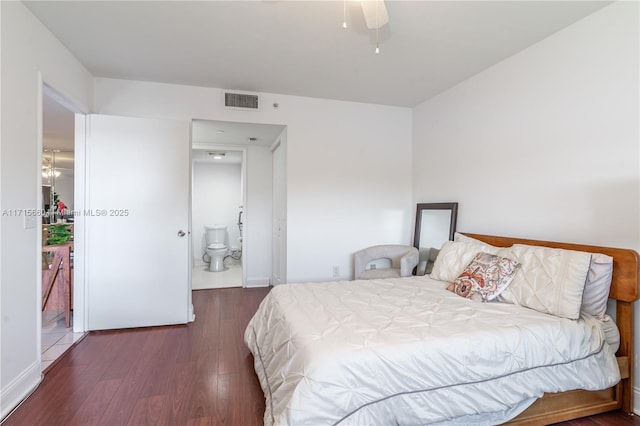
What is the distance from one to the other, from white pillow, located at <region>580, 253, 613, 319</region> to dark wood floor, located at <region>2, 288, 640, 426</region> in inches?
23.6

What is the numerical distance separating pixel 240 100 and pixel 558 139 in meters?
2.91

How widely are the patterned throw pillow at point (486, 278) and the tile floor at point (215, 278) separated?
11.0 feet

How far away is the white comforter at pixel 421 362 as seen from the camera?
4.37 feet

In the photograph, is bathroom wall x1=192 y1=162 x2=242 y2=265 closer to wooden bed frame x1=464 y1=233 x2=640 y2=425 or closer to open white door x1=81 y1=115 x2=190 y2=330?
open white door x1=81 y1=115 x2=190 y2=330

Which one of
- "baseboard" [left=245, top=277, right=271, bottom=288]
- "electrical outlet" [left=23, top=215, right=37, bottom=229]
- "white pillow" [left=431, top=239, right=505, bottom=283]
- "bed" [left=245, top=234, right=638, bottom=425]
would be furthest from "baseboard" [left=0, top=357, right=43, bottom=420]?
"white pillow" [left=431, top=239, right=505, bottom=283]

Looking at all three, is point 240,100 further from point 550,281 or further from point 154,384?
point 550,281

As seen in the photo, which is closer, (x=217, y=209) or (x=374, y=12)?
(x=374, y=12)

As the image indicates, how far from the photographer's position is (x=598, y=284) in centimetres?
183

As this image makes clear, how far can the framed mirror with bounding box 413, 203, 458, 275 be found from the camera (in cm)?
329

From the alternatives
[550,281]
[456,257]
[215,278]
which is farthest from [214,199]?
[550,281]

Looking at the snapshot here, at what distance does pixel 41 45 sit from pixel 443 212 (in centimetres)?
369

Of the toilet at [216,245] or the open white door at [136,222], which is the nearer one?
the open white door at [136,222]

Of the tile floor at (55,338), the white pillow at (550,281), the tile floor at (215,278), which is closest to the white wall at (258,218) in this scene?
the tile floor at (215,278)

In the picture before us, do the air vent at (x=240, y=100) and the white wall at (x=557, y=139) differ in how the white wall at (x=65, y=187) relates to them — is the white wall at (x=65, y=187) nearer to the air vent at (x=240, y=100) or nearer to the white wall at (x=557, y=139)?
the air vent at (x=240, y=100)
